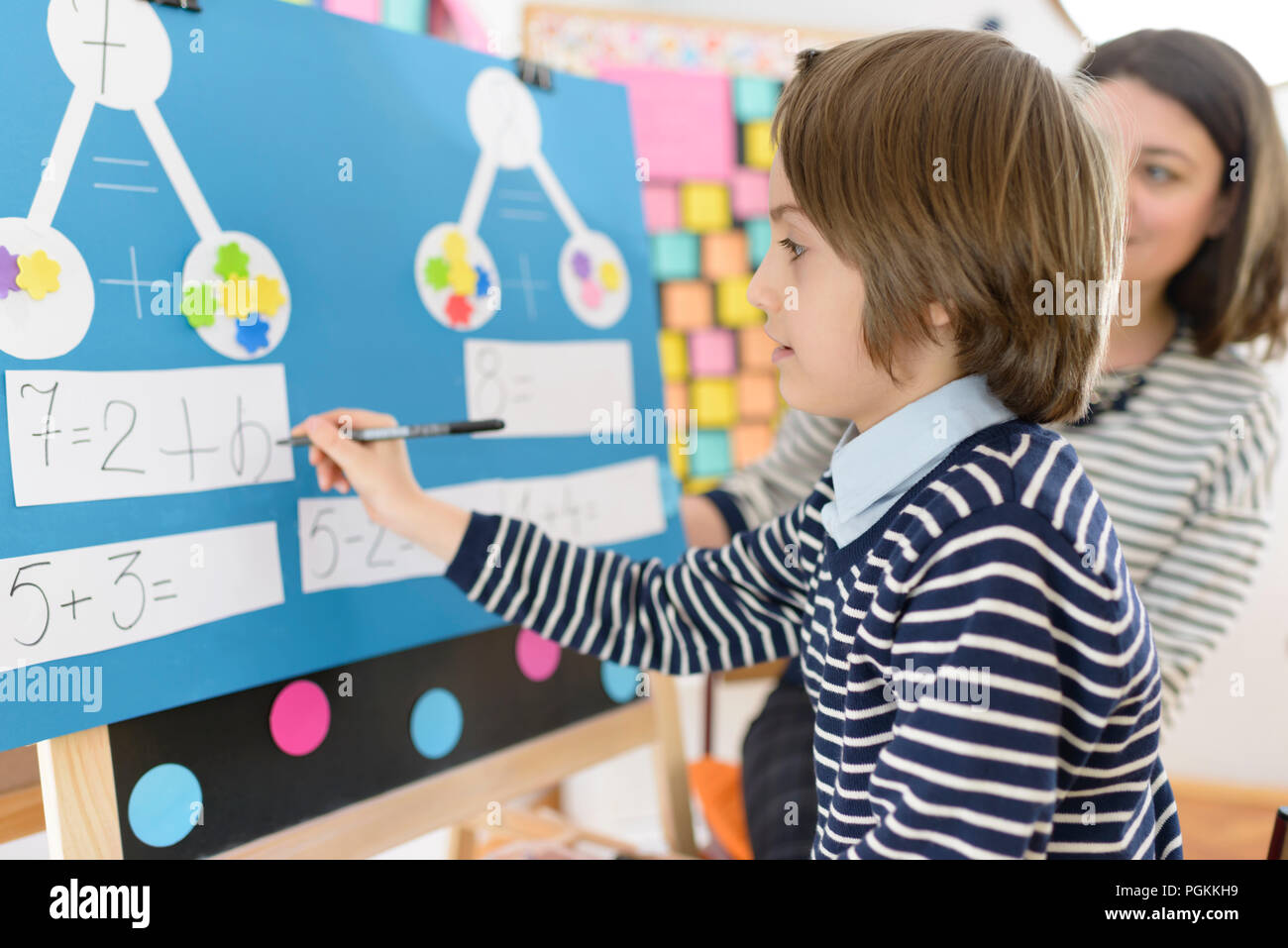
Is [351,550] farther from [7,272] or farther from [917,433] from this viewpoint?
[917,433]

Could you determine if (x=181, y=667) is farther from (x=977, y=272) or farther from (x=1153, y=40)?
(x=1153, y=40)

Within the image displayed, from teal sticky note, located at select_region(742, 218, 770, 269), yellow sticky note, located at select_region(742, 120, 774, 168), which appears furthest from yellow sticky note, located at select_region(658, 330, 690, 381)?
yellow sticky note, located at select_region(742, 120, 774, 168)

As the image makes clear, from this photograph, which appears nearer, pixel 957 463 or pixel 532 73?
pixel 957 463

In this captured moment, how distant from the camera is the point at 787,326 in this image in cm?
68

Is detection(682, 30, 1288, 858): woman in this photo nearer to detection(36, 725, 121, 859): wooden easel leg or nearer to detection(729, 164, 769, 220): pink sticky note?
detection(36, 725, 121, 859): wooden easel leg

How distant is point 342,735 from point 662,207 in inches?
54.8

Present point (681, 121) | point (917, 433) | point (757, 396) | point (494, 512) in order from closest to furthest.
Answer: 1. point (917, 433)
2. point (494, 512)
3. point (681, 121)
4. point (757, 396)

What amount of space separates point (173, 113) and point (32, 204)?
0.13 meters

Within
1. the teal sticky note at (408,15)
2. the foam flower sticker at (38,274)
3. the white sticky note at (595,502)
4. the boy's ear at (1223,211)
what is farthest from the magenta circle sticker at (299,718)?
the boy's ear at (1223,211)

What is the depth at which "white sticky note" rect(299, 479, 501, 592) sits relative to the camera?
32.2 inches

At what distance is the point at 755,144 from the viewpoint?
200 centimetres

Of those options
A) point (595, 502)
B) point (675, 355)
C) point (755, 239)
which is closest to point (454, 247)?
point (595, 502)

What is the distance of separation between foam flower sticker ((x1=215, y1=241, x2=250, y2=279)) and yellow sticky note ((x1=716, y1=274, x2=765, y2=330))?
4.40 feet

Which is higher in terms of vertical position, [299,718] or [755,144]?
[755,144]
